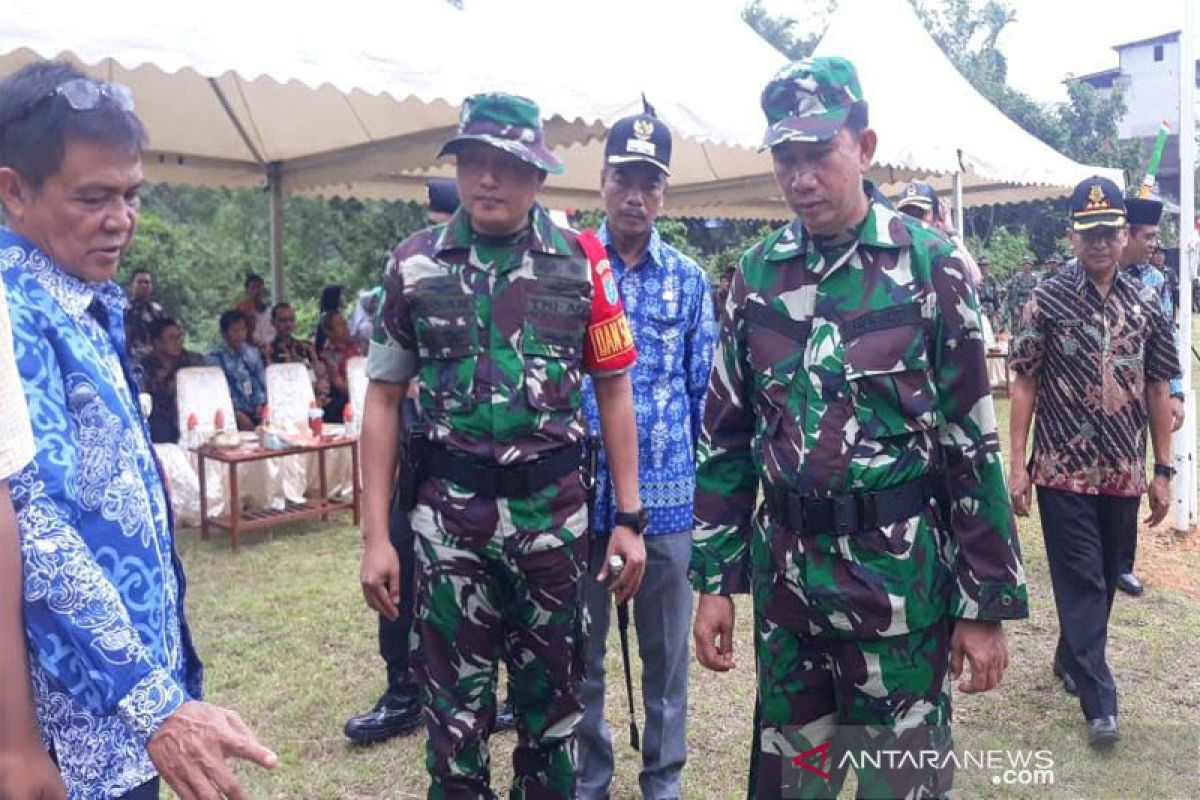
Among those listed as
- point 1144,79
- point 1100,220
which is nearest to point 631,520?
point 1100,220

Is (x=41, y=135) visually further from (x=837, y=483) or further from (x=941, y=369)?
(x=941, y=369)

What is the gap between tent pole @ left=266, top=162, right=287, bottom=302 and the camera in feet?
30.0

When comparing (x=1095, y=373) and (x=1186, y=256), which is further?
(x=1186, y=256)

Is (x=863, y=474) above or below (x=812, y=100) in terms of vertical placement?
below

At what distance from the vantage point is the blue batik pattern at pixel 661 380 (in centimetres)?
291

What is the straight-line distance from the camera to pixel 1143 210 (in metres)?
5.08

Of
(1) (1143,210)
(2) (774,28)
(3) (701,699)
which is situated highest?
(2) (774,28)

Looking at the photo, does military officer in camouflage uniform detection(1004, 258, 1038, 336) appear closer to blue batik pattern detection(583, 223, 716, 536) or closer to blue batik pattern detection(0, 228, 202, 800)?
blue batik pattern detection(583, 223, 716, 536)

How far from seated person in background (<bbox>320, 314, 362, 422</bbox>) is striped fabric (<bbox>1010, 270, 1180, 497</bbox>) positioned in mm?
5440

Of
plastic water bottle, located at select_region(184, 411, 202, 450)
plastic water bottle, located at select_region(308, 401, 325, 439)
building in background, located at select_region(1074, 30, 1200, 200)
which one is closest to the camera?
plastic water bottle, located at select_region(184, 411, 202, 450)

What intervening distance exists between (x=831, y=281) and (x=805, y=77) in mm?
435

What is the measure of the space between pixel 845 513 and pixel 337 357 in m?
6.90

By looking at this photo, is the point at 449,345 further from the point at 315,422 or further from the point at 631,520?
the point at 315,422

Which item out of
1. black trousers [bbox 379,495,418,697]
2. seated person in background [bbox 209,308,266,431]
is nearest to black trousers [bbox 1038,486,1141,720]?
black trousers [bbox 379,495,418,697]
